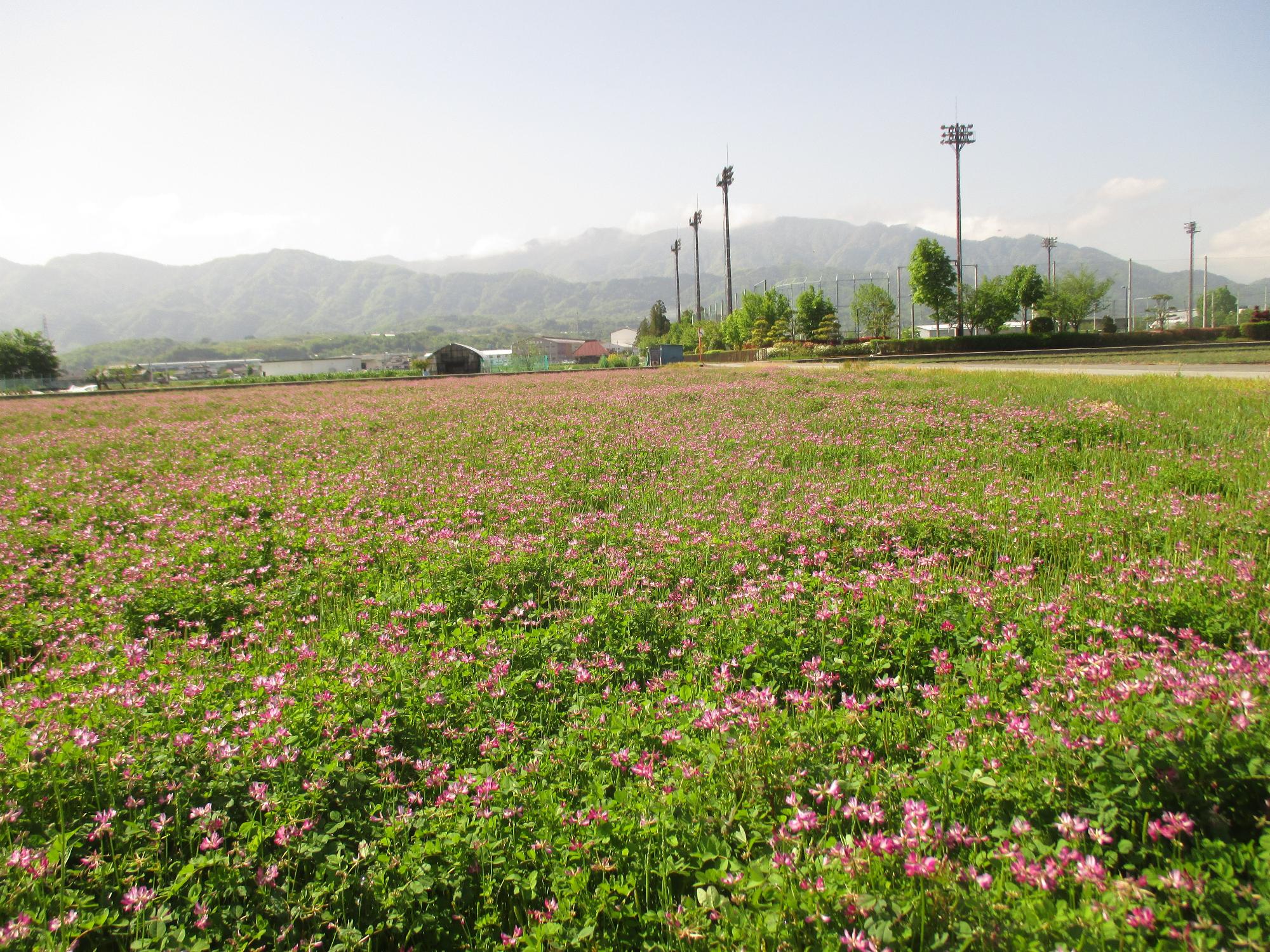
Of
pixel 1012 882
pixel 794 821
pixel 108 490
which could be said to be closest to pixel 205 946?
pixel 794 821

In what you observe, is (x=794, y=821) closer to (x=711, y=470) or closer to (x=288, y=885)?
(x=288, y=885)

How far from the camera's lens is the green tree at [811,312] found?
81062mm

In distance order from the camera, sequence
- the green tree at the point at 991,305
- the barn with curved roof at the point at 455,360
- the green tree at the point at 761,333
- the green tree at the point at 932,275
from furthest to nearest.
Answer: the barn with curved roof at the point at 455,360 < the green tree at the point at 761,333 < the green tree at the point at 991,305 < the green tree at the point at 932,275

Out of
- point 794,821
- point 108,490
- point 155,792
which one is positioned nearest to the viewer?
point 794,821

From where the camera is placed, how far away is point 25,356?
96188 mm

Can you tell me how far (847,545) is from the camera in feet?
Answer: 20.9

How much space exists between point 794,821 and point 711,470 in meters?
7.53

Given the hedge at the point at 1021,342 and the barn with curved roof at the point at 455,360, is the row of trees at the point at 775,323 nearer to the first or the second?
the hedge at the point at 1021,342

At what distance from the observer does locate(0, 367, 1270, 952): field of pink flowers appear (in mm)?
2426

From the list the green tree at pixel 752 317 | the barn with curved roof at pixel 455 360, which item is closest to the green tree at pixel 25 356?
the barn with curved roof at pixel 455 360

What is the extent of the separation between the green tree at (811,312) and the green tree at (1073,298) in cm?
2682

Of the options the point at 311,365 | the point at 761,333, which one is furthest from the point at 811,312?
the point at 311,365

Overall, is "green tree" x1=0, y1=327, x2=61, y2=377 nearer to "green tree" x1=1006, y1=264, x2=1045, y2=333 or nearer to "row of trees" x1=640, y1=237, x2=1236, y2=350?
"row of trees" x1=640, y1=237, x2=1236, y2=350

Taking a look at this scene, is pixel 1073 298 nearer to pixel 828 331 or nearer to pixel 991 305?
pixel 991 305
